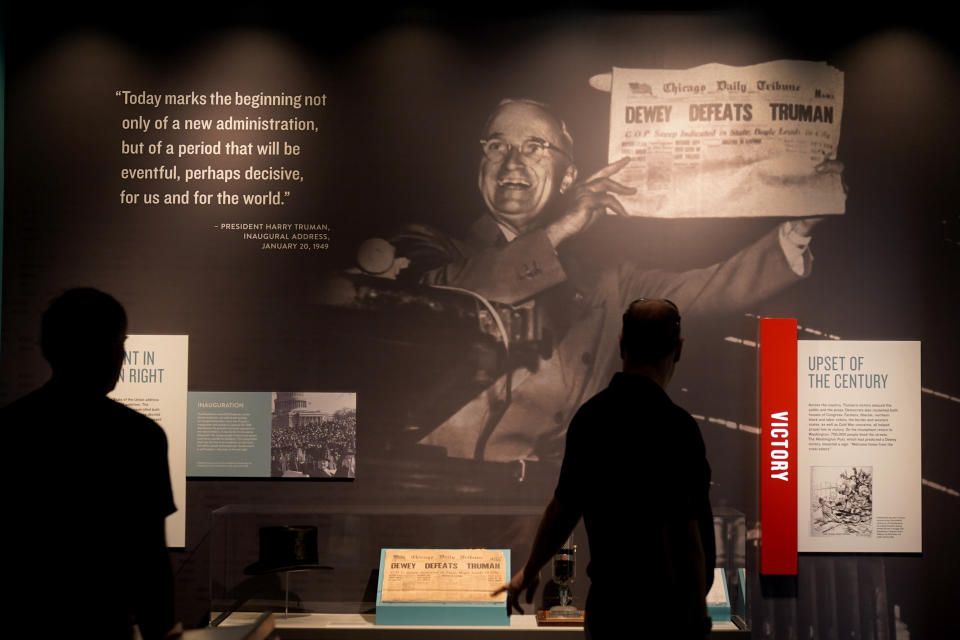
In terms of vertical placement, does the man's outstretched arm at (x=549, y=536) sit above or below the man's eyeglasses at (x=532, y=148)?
below

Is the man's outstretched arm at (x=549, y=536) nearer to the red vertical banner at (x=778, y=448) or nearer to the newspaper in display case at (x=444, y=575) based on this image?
the newspaper in display case at (x=444, y=575)

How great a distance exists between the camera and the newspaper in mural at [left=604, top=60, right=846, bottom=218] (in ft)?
13.3

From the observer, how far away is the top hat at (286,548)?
3.68 meters

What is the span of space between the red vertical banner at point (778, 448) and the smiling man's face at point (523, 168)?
107cm

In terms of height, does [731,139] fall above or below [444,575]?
above

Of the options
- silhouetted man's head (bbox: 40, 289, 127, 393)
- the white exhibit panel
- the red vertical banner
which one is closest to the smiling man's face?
the red vertical banner

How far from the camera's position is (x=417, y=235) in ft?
13.3

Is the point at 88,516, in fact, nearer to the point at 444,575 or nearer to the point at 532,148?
the point at 444,575

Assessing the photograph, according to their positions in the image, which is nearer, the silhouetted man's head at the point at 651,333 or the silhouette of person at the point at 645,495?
the silhouette of person at the point at 645,495

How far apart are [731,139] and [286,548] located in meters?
2.51

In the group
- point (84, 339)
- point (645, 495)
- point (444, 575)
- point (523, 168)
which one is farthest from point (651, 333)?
point (523, 168)

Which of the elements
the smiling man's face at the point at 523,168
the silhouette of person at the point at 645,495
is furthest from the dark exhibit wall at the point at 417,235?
Answer: the silhouette of person at the point at 645,495

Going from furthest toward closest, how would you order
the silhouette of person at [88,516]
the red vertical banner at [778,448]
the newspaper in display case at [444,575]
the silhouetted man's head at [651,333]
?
the red vertical banner at [778,448] < the newspaper in display case at [444,575] < the silhouetted man's head at [651,333] < the silhouette of person at [88,516]

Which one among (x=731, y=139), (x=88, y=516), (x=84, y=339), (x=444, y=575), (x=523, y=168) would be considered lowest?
(x=444, y=575)
